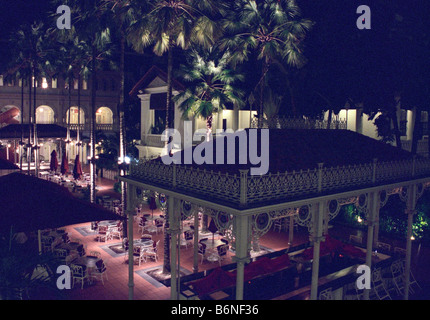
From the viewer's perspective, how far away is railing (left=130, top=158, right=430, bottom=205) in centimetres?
926

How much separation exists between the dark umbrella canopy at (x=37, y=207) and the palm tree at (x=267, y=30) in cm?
1059

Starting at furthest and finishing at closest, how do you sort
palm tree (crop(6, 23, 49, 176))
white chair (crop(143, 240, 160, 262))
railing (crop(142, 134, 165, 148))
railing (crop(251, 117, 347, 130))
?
1. palm tree (crop(6, 23, 49, 176))
2. railing (crop(142, 134, 165, 148))
3. white chair (crop(143, 240, 160, 262))
4. railing (crop(251, 117, 347, 130))

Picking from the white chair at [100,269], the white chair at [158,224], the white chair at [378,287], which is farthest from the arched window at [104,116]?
the white chair at [378,287]

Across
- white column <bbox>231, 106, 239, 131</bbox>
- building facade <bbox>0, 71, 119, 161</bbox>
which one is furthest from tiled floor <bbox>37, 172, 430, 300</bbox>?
building facade <bbox>0, 71, 119, 161</bbox>

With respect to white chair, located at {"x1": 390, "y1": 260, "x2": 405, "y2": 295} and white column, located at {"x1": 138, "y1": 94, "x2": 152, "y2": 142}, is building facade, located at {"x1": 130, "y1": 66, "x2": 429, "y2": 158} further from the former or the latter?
white chair, located at {"x1": 390, "y1": 260, "x2": 405, "y2": 295}

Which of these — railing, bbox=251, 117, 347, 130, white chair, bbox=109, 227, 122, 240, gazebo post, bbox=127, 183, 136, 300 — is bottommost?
white chair, bbox=109, 227, 122, 240

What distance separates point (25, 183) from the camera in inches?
473

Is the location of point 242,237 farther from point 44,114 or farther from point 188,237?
point 44,114

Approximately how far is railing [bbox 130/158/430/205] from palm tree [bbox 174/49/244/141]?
8.56 m

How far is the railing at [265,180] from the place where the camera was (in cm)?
926

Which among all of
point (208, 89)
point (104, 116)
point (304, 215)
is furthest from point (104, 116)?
point (304, 215)

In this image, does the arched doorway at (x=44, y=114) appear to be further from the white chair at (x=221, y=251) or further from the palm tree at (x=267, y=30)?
the white chair at (x=221, y=251)
